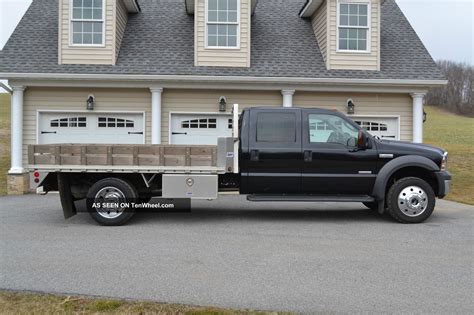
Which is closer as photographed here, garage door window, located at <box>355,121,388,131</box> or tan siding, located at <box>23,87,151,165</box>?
tan siding, located at <box>23,87,151,165</box>

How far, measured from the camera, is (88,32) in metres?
12.8

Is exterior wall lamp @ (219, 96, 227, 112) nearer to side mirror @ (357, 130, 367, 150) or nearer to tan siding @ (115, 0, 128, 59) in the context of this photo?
tan siding @ (115, 0, 128, 59)

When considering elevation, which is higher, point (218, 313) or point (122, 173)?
point (122, 173)

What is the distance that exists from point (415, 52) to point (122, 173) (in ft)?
33.1

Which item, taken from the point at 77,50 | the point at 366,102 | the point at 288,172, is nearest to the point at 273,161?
the point at 288,172

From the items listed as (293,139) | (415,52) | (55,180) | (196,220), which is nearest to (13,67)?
(55,180)

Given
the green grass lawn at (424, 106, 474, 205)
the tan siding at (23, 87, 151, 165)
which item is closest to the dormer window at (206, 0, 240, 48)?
the tan siding at (23, 87, 151, 165)

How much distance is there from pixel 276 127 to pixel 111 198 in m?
3.19

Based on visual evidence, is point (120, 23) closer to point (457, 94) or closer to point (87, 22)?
point (87, 22)

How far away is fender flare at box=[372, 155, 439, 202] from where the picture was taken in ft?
25.8

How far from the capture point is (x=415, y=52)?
13.6m

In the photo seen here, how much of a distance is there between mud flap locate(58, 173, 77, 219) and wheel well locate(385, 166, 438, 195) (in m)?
5.74

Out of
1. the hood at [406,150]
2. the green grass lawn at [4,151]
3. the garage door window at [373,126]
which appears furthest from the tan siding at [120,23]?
the hood at [406,150]

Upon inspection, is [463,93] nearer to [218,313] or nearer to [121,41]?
[121,41]
